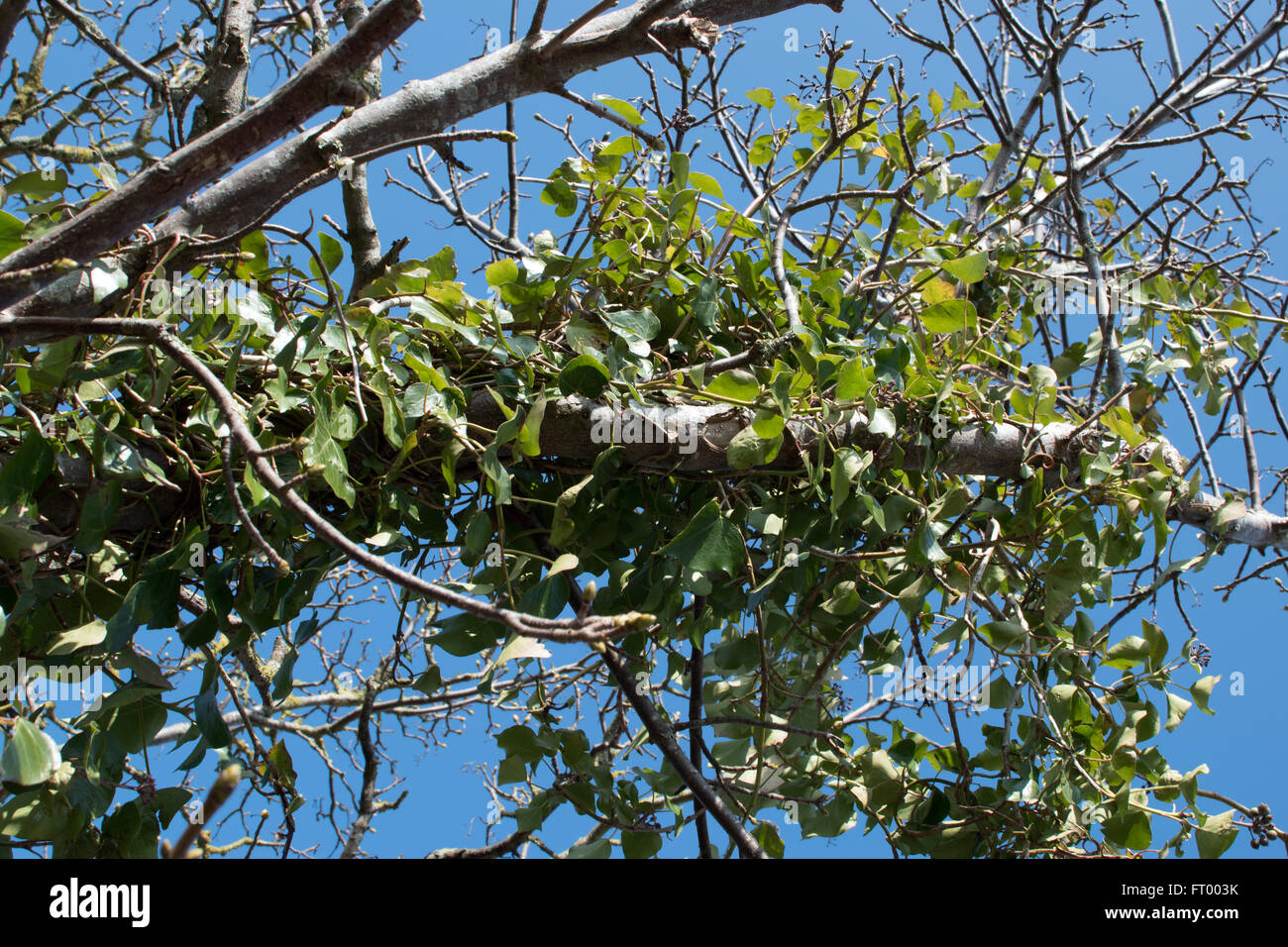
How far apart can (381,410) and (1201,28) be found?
2.64 metres

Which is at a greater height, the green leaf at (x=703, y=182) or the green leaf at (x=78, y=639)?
the green leaf at (x=703, y=182)

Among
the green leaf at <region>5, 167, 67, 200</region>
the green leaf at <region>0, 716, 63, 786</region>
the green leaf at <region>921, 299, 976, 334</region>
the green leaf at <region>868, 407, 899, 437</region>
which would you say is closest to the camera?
the green leaf at <region>0, 716, 63, 786</region>

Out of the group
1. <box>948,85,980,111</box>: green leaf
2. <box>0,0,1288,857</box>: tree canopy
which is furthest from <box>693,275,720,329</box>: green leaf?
<box>948,85,980,111</box>: green leaf

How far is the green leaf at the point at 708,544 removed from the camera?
0.95 metres

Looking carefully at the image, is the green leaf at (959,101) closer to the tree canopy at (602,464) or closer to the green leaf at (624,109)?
the tree canopy at (602,464)

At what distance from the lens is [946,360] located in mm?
1320

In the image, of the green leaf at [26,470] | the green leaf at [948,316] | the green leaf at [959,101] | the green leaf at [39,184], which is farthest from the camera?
the green leaf at [959,101]

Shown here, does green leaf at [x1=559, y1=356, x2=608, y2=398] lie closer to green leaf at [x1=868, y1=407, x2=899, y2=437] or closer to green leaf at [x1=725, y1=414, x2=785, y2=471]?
green leaf at [x1=725, y1=414, x2=785, y2=471]

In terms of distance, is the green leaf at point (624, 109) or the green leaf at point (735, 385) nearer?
the green leaf at point (735, 385)

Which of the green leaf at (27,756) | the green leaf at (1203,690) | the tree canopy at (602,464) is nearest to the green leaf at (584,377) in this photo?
the tree canopy at (602,464)

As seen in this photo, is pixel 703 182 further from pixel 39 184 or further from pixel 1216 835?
pixel 1216 835

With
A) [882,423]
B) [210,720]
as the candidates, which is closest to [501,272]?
[882,423]

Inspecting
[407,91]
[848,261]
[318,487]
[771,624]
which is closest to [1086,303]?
[848,261]

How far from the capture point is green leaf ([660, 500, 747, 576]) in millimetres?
948
